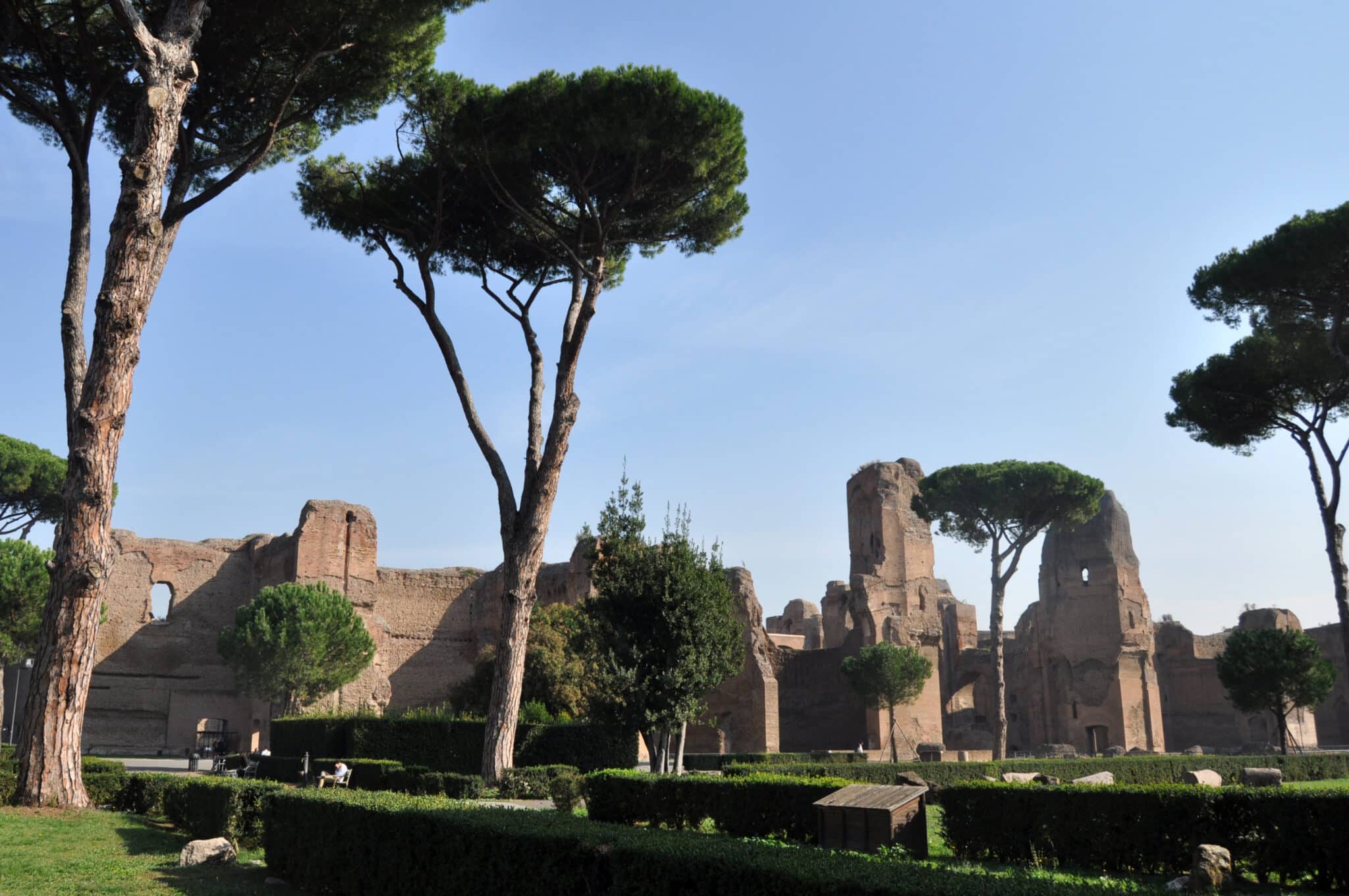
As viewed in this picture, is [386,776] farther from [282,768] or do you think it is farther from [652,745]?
[282,768]

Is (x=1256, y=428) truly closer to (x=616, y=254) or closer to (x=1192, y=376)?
(x=1192, y=376)

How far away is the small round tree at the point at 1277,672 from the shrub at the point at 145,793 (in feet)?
80.9

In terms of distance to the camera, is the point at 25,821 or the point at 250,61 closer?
the point at 25,821

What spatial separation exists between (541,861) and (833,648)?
104 ft

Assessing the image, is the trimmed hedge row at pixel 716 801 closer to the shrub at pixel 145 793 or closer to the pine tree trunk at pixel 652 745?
the pine tree trunk at pixel 652 745

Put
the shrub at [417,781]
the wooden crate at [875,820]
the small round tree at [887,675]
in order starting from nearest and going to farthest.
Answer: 1. the wooden crate at [875,820]
2. the shrub at [417,781]
3. the small round tree at [887,675]

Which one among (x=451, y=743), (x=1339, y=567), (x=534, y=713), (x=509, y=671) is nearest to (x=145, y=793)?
(x=509, y=671)

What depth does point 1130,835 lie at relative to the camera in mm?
8703

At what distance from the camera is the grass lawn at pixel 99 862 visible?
23.7 ft

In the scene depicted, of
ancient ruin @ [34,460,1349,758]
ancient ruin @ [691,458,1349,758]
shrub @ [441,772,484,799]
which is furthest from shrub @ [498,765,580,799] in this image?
ancient ruin @ [691,458,1349,758]

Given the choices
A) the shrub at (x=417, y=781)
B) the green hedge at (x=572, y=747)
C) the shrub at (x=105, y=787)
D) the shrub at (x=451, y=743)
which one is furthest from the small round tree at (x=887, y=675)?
the shrub at (x=105, y=787)

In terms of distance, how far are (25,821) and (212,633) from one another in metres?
28.2

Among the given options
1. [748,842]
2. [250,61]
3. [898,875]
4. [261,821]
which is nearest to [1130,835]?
[748,842]

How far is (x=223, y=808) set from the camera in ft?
32.4
